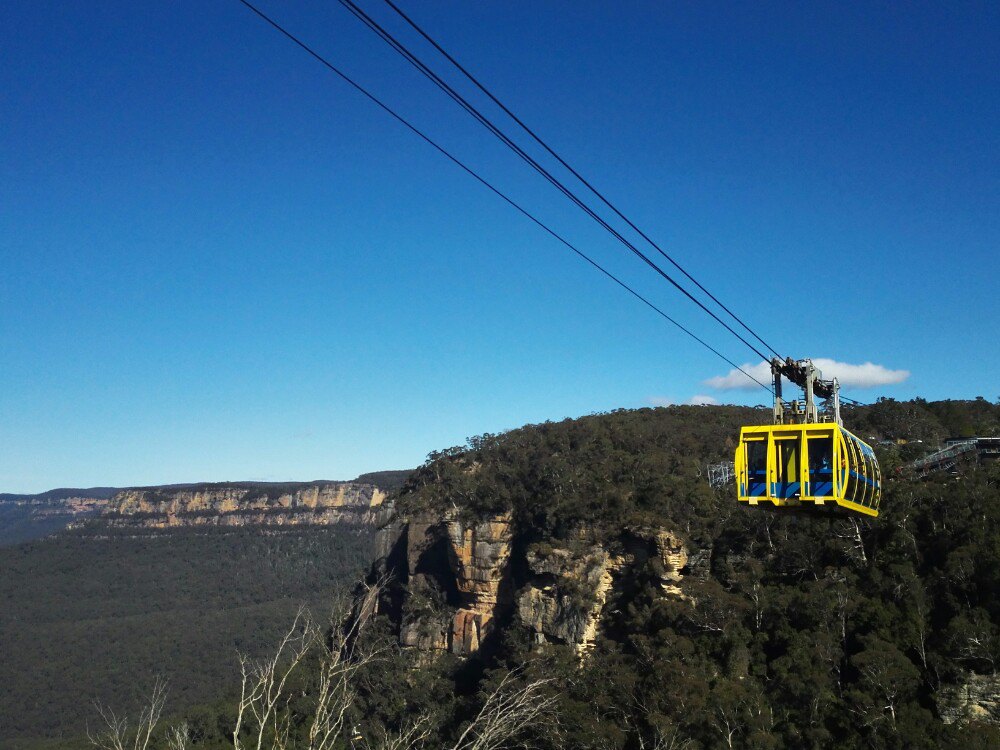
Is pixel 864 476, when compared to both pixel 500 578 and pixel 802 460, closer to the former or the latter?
pixel 802 460

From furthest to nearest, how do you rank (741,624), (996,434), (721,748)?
(996,434) < (741,624) < (721,748)

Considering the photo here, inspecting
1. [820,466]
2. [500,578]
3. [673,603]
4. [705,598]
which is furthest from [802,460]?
[500,578]

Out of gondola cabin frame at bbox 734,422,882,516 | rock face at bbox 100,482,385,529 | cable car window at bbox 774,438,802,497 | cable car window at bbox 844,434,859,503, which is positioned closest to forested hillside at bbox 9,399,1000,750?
cable car window at bbox 844,434,859,503

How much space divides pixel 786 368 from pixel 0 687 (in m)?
110

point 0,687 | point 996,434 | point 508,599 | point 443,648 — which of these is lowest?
point 0,687

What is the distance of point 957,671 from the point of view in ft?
111

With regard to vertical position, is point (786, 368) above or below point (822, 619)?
above

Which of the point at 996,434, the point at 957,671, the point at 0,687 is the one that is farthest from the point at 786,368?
the point at 0,687

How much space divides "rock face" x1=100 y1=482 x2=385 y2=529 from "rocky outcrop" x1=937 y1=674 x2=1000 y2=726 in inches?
5358

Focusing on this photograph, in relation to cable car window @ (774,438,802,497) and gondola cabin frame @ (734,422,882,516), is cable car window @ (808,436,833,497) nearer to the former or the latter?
gondola cabin frame @ (734,422,882,516)

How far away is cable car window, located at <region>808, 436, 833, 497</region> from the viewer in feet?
47.3

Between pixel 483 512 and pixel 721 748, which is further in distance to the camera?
pixel 483 512

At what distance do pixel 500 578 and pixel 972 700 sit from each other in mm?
33574

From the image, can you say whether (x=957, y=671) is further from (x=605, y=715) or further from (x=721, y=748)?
(x=605, y=715)
